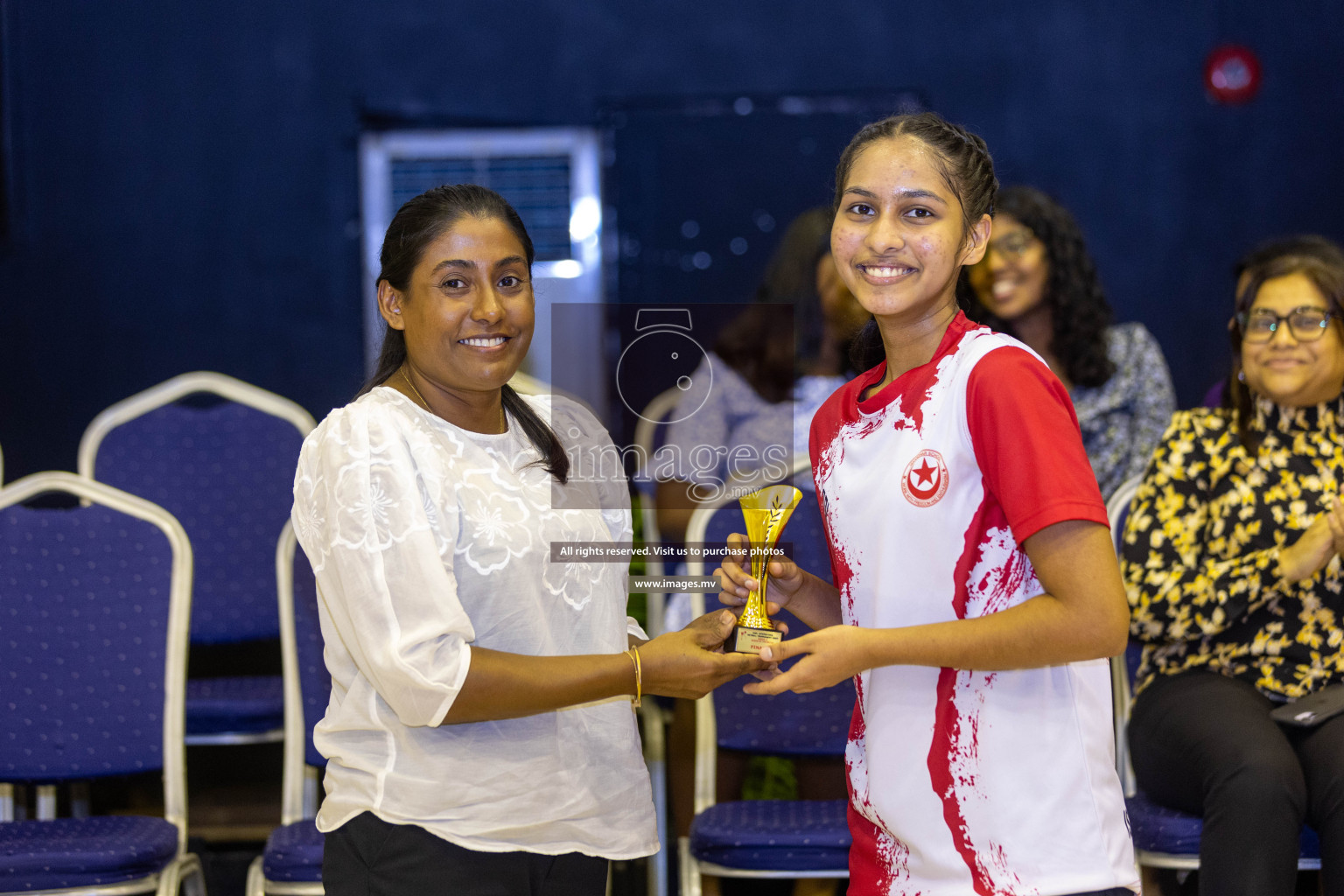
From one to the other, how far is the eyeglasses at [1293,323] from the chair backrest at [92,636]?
217cm

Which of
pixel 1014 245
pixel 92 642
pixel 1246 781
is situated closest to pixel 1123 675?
pixel 1246 781

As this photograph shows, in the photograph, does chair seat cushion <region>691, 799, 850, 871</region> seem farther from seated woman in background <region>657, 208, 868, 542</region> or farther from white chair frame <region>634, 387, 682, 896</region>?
seated woman in background <region>657, 208, 868, 542</region>

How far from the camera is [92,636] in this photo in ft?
7.63

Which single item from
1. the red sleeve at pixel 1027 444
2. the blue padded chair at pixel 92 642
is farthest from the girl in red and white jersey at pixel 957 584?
the blue padded chair at pixel 92 642

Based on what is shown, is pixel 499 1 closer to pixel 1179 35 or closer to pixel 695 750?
pixel 1179 35

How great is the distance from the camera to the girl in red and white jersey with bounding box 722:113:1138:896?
1144 millimetres

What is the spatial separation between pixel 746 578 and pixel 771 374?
0.70m

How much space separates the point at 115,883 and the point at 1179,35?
5.39m

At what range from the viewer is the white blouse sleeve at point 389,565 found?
4.34ft

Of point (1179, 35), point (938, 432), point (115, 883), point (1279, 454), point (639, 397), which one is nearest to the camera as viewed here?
point (938, 432)

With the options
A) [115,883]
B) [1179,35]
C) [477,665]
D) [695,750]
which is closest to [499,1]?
[1179,35]

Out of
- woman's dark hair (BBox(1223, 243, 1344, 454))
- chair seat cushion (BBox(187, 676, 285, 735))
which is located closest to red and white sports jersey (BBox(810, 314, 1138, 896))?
woman's dark hair (BBox(1223, 243, 1344, 454))

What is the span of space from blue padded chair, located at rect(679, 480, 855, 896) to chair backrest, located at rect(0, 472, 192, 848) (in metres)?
1.02

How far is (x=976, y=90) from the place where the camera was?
5.41 meters
